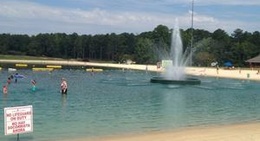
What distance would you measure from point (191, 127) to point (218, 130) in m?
2.21

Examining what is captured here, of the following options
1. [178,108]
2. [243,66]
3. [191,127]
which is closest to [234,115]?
[178,108]

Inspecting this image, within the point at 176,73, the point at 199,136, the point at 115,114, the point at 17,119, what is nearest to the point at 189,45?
the point at 176,73

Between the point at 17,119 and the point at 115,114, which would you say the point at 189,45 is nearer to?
the point at 115,114

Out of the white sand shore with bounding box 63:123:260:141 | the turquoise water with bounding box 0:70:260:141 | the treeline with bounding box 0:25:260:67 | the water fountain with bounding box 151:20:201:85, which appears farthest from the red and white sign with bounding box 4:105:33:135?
the treeline with bounding box 0:25:260:67

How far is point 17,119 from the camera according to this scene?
50.9 feet

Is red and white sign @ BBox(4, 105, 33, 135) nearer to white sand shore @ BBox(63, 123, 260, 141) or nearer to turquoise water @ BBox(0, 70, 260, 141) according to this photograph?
turquoise water @ BBox(0, 70, 260, 141)

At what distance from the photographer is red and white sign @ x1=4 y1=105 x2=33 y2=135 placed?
49.6ft

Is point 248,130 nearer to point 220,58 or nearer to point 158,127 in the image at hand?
point 158,127

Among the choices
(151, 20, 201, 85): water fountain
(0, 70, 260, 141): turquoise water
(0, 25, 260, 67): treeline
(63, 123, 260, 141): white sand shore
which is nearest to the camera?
(63, 123, 260, 141): white sand shore

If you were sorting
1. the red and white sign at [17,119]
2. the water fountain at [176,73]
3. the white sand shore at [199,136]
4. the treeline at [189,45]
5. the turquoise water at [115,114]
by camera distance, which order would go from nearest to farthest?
the red and white sign at [17,119] < the white sand shore at [199,136] < the turquoise water at [115,114] < the water fountain at [176,73] < the treeline at [189,45]

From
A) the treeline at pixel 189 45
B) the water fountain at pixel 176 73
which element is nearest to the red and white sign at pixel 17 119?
the water fountain at pixel 176 73

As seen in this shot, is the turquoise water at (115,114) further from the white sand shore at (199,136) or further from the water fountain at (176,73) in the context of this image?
the water fountain at (176,73)

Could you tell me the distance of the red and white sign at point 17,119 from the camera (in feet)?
49.6

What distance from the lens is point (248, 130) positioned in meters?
22.2
